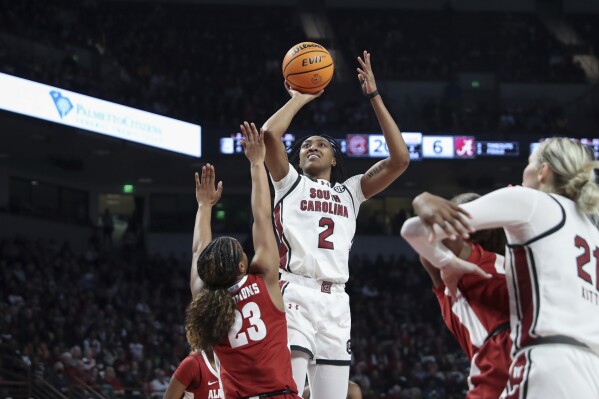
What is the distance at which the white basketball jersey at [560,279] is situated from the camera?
3537 millimetres

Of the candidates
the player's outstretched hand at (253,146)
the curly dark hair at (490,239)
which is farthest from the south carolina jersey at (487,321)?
the player's outstretched hand at (253,146)

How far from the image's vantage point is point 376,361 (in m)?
19.9

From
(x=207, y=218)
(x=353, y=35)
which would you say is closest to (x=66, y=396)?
(x=207, y=218)

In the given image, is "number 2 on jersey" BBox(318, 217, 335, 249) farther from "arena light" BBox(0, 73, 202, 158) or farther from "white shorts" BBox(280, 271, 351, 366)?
"arena light" BBox(0, 73, 202, 158)

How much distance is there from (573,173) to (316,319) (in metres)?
2.33

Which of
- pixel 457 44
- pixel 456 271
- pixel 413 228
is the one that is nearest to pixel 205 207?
pixel 456 271

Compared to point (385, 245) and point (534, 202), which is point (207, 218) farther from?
point (385, 245)

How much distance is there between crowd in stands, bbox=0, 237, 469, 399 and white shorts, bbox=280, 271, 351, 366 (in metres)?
10.3

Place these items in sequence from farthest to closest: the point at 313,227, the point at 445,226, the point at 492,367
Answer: the point at 313,227 < the point at 492,367 < the point at 445,226

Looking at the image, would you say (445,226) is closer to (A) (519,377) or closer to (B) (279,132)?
(A) (519,377)

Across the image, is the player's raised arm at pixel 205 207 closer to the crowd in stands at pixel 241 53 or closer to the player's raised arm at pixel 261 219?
the player's raised arm at pixel 261 219

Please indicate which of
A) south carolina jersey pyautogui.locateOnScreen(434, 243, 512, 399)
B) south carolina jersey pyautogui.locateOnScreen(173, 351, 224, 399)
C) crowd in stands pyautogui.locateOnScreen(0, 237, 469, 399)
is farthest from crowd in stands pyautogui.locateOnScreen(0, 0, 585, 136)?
south carolina jersey pyautogui.locateOnScreen(434, 243, 512, 399)

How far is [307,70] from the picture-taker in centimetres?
605

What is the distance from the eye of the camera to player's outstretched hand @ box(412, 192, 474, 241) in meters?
3.45
